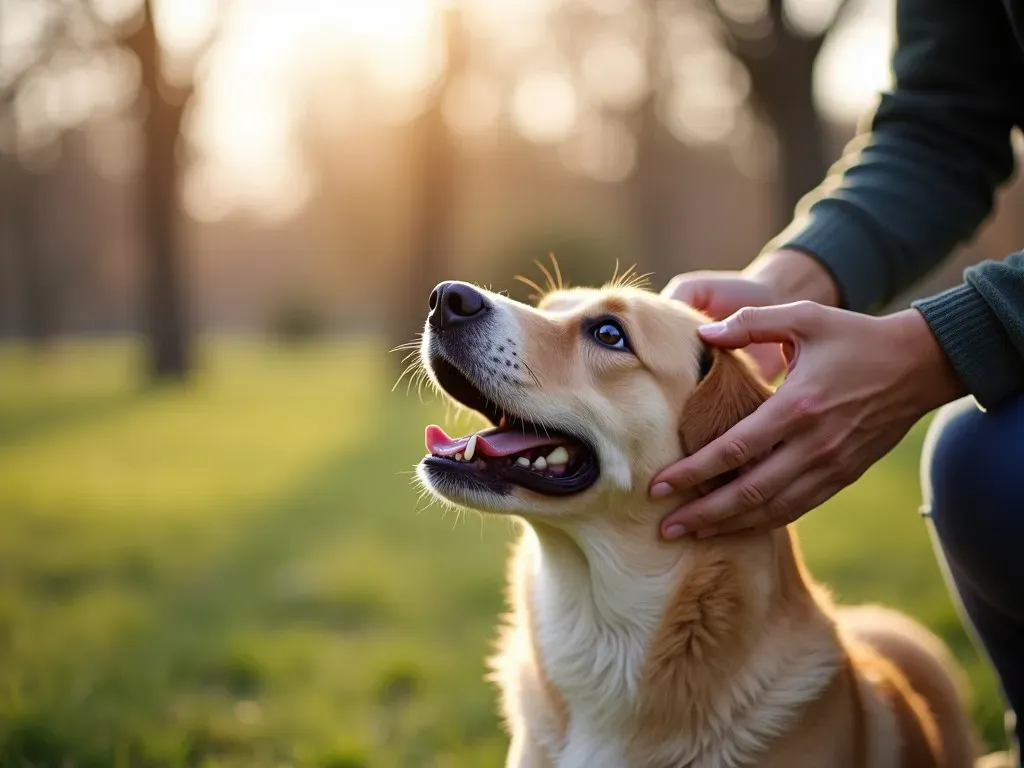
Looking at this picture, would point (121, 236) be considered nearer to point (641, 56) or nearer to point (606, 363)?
point (641, 56)

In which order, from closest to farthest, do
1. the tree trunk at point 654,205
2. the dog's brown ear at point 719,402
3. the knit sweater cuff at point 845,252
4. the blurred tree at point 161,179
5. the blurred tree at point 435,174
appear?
the dog's brown ear at point 719,402
the knit sweater cuff at point 845,252
the blurred tree at point 161,179
the blurred tree at point 435,174
the tree trunk at point 654,205

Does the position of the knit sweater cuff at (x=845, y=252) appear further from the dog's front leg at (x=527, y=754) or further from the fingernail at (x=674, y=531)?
the dog's front leg at (x=527, y=754)

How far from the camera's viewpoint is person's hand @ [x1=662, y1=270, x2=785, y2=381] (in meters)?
2.68

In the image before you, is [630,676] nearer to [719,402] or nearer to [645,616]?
[645,616]

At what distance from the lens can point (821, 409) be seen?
2.00 meters

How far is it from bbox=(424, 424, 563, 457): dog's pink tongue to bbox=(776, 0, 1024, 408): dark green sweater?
932mm

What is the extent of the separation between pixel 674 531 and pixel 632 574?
0.20 m

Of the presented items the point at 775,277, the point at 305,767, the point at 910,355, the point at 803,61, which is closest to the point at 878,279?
the point at 775,277

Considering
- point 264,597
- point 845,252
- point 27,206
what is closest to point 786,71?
point 264,597

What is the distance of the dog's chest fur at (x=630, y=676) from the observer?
2178 millimetres

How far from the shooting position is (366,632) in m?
4.54

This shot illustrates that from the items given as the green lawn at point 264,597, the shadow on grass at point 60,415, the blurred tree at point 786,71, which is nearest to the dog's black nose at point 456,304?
the green lawn at point 264,597

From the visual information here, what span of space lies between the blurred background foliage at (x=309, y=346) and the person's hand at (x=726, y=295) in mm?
1493

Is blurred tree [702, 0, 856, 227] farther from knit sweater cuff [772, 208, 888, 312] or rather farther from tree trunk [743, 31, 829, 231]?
knit sweater cuff [772, 208, 888, 312]
